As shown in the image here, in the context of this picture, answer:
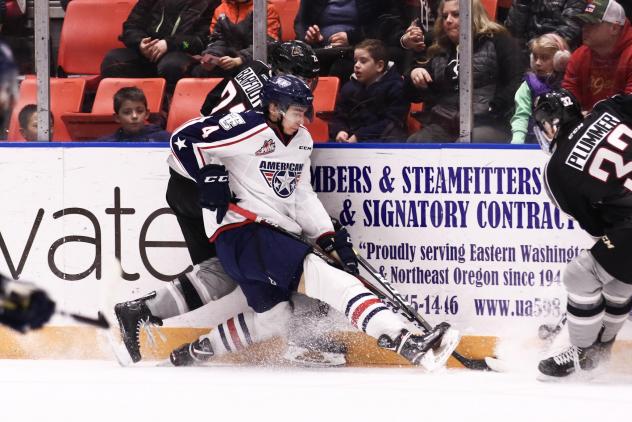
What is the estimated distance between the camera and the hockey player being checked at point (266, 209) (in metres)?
4.48

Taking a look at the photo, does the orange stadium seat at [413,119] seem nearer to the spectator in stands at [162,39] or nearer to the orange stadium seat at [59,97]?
the spectator in stands at [162,39]

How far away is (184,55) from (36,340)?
52.8 inches

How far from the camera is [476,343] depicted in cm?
472

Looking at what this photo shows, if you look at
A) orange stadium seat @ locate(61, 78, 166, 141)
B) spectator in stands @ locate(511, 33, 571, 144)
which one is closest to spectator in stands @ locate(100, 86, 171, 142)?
orange stadium seat @ locate(61, 78, 166, 141)

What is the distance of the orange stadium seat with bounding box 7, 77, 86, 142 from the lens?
4.95 m

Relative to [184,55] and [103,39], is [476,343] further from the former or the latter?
[103,39]

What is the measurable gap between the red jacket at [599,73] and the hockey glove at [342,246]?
40.5 inches

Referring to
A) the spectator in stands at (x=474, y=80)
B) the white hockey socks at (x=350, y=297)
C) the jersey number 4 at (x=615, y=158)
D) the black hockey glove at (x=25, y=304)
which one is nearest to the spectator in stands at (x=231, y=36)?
the spectator in stands at (x=474, y=80)

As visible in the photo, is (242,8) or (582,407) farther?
(242,8)

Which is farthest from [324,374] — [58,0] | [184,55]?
[58,0]

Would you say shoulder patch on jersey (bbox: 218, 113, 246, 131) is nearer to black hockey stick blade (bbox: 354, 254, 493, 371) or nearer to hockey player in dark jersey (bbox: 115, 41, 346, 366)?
hockey player in dark jersey (bbox: 115, 41, 346, 366)

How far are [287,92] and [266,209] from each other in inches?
18.4

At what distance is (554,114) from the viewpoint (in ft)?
13.9

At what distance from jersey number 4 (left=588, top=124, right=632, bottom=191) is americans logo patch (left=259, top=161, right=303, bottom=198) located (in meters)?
1.16
